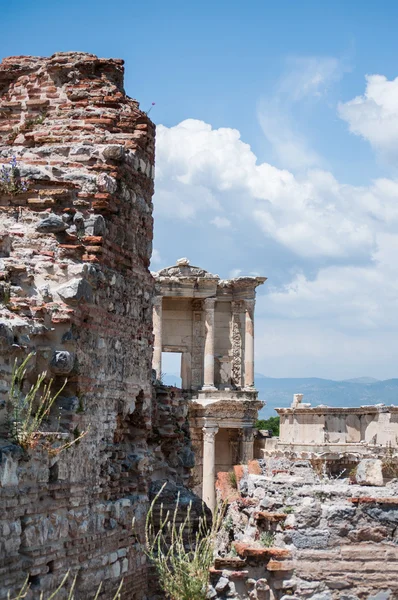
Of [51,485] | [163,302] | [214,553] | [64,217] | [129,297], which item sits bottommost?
[214,553]

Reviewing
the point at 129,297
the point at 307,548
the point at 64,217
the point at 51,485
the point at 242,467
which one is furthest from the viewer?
the point at 242,467

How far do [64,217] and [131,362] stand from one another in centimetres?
182

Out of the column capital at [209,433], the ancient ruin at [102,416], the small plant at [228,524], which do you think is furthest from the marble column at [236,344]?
the small plant at [228,524]

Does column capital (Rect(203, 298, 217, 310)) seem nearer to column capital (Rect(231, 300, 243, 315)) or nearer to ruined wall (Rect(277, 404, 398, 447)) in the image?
column capital (Rect(231, 300, 243, 315))

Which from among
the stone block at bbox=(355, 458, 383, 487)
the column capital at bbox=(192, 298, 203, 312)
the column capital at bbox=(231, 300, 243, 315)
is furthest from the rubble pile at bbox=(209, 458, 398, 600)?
the column capital at bbox=(231, 300, 243, 315)

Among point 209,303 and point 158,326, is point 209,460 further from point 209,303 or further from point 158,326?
point 209,303

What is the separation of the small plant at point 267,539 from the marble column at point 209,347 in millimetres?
29388

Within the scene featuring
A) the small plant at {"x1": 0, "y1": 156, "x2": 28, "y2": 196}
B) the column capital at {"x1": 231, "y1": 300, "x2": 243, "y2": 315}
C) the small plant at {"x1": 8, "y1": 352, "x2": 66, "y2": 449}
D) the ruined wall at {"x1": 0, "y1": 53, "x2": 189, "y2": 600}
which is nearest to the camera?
the small plant at {"x1": 8, "y1": 352, "x2": 66, "y2": 449}

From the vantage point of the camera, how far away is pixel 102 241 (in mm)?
9234

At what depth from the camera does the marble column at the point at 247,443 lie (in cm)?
3541

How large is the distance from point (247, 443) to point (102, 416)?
26925 millimetres

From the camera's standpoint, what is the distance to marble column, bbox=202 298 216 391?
3687 cm

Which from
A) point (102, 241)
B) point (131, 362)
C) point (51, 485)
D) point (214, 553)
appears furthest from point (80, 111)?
point (214, 553)

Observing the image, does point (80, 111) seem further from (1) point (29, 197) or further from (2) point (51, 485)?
(2) point (51, 485)
